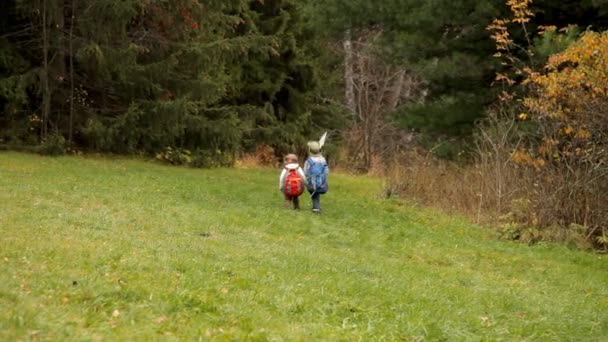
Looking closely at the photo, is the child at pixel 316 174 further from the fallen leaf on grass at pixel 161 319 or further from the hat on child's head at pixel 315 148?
the fallen leaf on grass at pixel 161 319

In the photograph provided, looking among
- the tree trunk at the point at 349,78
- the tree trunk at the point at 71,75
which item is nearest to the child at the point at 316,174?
the tree trunk at the point at 71,75

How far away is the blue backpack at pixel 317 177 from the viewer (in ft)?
48.9

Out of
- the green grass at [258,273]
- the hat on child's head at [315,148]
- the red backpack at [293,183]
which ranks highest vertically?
the hat on child's head at [315,148]

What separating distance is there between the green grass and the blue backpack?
53 centimetres

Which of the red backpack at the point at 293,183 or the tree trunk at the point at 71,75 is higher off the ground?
the tree trunk at the point at 71,75

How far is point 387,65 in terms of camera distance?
24.5 metres

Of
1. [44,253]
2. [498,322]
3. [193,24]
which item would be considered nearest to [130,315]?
[44,253]

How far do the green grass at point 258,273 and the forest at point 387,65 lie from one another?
1.77 m

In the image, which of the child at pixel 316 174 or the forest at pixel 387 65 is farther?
the child at pixel 316 174

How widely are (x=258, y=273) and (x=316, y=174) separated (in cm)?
689

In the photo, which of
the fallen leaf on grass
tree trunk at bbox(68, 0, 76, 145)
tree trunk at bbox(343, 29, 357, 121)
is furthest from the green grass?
tree trunk at bbox(343, 29, 357, 121)

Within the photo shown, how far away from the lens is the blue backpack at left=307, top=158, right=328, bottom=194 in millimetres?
14891

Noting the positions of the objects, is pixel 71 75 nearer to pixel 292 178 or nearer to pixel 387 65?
pixel 387 65

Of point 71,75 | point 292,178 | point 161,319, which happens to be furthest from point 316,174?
point 71,75
